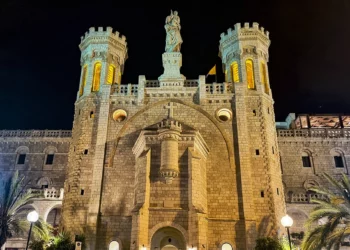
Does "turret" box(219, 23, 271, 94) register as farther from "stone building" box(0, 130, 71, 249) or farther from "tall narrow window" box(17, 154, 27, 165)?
"tall narrow window" box(17, 154, 27, 165)

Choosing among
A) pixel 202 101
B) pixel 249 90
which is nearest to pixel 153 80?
pixel 202 101

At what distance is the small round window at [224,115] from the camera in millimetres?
29450

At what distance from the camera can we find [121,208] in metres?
26.0

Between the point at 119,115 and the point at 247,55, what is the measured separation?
14.0 m

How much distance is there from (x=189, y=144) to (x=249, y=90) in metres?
9.16

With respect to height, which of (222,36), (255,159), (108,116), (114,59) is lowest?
(255,159)

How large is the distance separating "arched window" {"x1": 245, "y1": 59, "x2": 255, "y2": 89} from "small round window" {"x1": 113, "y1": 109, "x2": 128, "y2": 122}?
12.3 meters

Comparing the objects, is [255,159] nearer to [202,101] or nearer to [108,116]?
[202,101]

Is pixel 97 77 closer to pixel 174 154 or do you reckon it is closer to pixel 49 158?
pixel 174 154

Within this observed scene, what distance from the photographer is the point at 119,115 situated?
30266mm

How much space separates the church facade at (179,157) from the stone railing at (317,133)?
78 centimetres

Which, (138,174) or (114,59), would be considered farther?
(114,59)

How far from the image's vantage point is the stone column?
78.0 ft

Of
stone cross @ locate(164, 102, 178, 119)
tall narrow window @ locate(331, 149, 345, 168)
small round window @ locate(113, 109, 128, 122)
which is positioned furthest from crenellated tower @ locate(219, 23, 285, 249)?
tall narrow window @ locate(331, 149, 345, 168)
